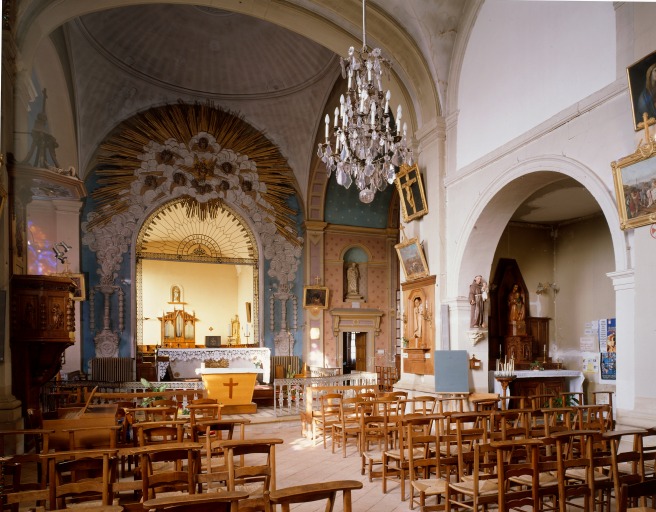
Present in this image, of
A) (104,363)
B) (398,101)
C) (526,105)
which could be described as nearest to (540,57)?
(526,105)

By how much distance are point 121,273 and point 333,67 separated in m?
7.90

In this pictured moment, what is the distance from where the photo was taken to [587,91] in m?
7.02

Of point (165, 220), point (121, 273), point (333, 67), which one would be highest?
point (333, 67)

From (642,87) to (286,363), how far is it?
11941mm

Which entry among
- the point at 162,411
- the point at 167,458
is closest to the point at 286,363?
the point at 162,411

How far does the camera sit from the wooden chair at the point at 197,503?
247 centimetres

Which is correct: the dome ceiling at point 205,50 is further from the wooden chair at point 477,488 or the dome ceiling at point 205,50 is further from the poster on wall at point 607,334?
the wooden chair at point 477,488

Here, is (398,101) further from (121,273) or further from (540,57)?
(121,273)

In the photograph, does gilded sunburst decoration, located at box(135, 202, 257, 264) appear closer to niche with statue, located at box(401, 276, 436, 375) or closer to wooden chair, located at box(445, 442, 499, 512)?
niche with statue, located at box(401, 276, 436, 375)

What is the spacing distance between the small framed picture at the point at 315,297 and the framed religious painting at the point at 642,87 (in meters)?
11.2

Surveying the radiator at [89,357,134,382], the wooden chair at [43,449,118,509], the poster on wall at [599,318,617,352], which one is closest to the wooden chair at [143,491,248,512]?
the wooden chair at [43,449,118,509]

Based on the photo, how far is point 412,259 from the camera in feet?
35.1

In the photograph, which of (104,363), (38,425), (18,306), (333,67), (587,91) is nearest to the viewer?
(38,425)

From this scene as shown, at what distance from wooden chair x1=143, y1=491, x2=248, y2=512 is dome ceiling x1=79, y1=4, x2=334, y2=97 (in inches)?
509
